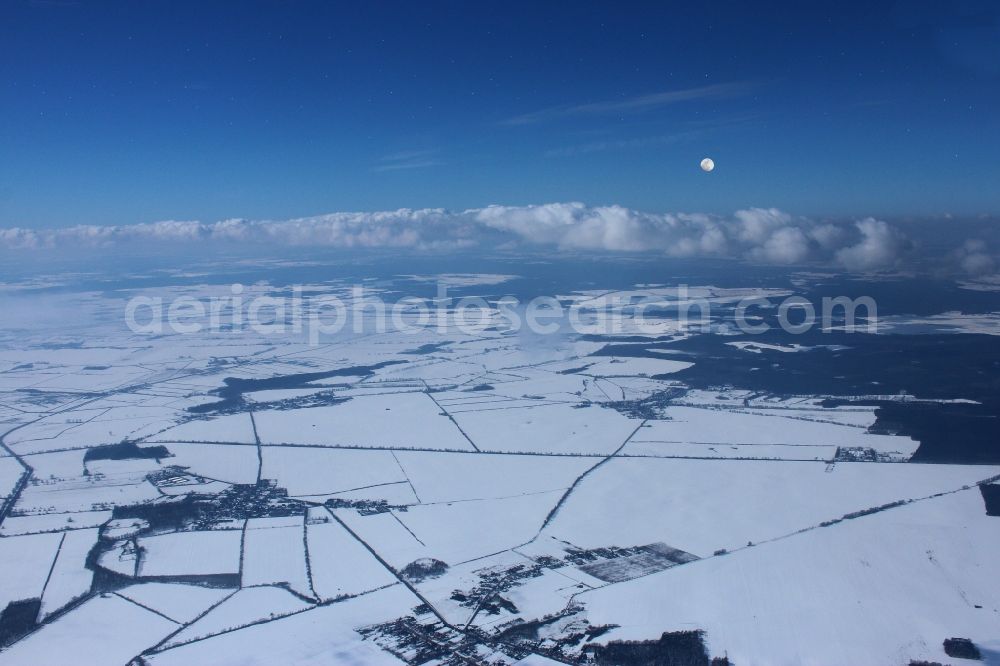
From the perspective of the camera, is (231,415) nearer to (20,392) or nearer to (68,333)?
(20,392)

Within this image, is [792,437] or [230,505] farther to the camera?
[792,437]

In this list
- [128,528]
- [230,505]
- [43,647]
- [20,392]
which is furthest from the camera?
[20,392]

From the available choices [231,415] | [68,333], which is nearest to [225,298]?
[68,333]

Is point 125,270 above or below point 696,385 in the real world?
above

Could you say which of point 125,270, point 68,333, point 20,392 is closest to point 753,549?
point 20,392

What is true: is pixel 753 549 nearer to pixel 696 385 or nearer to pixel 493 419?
pixel 493 419

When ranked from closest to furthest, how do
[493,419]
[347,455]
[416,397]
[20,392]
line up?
1. [347,455]
2. [493,419]
3. [416,397]
4. [20,392]

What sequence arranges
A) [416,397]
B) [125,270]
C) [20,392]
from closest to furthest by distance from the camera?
[416,397] < [20,392] < [125,270]

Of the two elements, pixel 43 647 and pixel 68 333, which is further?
pixel 68 333

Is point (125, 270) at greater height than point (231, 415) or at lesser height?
greater
